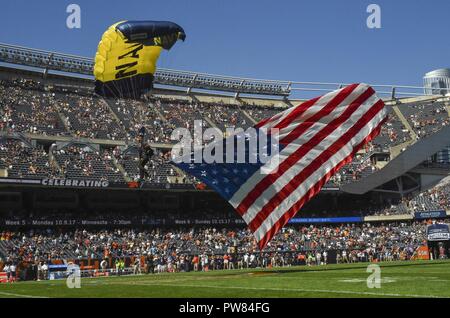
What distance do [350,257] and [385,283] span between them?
33.3 m

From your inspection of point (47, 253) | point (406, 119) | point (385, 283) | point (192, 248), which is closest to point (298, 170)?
point (385, 283)

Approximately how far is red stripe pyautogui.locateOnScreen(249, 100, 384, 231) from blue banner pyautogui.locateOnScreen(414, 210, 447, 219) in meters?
42.1

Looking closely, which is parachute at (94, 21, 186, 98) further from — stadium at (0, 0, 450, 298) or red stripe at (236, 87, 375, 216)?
red stripe at (236, 87, 375, 216)

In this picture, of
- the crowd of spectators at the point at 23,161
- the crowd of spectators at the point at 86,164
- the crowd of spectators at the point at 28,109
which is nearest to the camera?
the crowd of spectators at the point at 23,161

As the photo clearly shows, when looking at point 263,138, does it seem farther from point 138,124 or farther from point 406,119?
point 406,119

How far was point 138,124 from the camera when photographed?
6475 centimetres

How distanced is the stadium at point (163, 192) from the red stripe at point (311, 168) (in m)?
15.7

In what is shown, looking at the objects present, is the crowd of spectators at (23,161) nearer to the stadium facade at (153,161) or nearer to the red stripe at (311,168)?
the stadium facade at (153,161)

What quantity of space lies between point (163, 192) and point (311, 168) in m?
39.0

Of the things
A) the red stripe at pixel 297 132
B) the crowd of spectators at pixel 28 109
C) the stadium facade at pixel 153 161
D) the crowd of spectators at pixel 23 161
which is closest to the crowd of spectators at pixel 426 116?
the stadium facade at pixel 153 161

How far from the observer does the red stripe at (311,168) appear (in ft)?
66.4

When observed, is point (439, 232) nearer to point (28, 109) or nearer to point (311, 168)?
point (311, 168)

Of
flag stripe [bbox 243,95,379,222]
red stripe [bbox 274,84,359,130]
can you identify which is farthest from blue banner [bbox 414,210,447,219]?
red stripe [bbox 274,84,359,130]

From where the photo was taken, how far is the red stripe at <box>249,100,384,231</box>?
20.2 m
